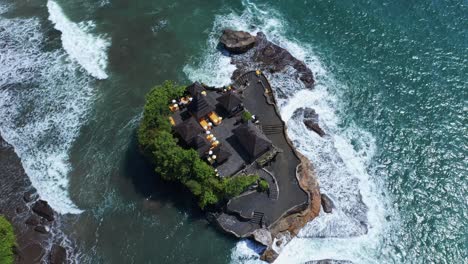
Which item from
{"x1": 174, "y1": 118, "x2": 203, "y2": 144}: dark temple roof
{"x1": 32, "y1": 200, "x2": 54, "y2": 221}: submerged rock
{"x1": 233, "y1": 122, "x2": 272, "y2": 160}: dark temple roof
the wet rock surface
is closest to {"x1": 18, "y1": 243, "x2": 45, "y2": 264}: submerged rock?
{"x1": 32, "y1": 200, "x2": 54, "y2": 221}: submerged rock

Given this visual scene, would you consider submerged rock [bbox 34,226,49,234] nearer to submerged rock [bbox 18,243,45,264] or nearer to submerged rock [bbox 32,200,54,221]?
submerged rock [bbox 32,200,54,221]

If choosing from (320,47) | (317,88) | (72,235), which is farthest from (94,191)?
(320,47)

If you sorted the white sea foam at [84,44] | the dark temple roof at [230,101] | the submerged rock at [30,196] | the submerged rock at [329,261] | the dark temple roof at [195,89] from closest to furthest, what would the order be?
the submerged rock at [329,261] < the submerged rock at [30,196] < the dark temple roof at [230,101] < the dark temple roof at [195,89] < the white sea foam at [84,44]

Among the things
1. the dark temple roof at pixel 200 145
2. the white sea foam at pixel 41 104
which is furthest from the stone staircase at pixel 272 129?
the white sea foam at pixel 41 104

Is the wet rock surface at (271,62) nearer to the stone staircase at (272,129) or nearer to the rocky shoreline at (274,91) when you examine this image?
the rocky shoreline at (274,91)

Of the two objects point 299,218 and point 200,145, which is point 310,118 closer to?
point 299,218
